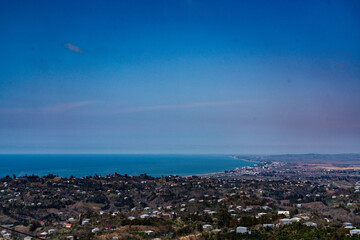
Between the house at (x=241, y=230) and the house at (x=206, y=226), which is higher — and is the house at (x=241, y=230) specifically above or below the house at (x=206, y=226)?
above

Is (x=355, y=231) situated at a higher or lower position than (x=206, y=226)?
higher

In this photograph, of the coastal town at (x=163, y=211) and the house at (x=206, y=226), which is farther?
the house at (x=206, y=226)

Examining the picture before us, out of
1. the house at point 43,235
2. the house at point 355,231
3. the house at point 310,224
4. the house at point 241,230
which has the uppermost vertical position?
the house at point 355,231

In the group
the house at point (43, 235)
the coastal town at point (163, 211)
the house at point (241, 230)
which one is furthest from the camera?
the house at point (43, 235)

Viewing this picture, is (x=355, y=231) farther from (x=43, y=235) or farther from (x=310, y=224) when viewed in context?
(x=43, y=235)

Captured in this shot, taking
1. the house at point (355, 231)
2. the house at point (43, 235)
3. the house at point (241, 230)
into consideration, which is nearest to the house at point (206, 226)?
the house at point (241, 230)

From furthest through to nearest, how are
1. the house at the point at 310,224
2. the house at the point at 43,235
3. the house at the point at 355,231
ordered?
the house at the point at 43,235 < the house at the point at 310,224 < the house at the point at 355,231

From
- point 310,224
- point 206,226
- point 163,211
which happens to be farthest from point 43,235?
point 310,224

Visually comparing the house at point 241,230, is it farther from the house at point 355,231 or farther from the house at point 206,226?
the house at point 355,231

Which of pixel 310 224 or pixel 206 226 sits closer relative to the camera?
pixel 310 224
